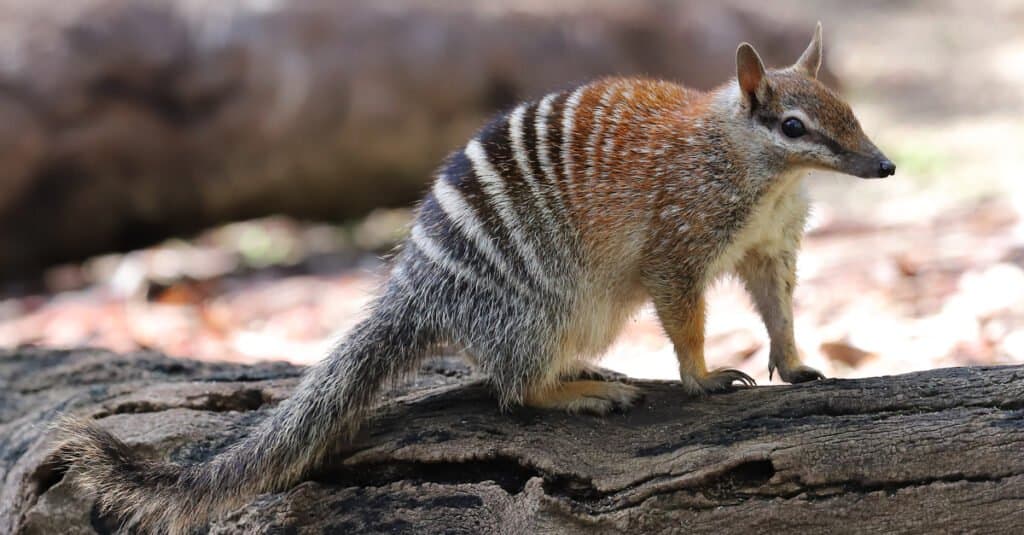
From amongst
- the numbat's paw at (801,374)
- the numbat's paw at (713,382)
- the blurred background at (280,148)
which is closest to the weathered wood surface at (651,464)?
the numbat's paw at (713,382)

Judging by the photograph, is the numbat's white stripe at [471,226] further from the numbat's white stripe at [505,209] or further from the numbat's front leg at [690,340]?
the numbat's front leg at [690,340]

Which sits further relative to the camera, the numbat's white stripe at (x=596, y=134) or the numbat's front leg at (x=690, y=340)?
Result: the numbat's white stripe at (x=596, y=134)

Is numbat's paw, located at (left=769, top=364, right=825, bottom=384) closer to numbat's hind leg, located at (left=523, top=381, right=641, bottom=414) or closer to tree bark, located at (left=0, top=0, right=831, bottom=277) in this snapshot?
numbat's hind leg, located at (left=523, top=381, right=641, bottom=414)

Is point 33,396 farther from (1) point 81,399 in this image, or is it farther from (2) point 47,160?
(2) point 47,160

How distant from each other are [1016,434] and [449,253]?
1740mm

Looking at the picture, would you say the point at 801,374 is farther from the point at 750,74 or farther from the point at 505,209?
the point at 505,209

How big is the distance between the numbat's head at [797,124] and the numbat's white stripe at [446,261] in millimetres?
965

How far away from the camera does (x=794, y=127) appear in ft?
10.6

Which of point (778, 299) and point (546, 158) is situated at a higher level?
point (546, 158)

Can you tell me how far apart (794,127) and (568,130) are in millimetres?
746

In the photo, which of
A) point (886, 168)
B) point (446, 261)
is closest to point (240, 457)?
point (446, 261)

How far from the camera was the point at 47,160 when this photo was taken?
291 inches

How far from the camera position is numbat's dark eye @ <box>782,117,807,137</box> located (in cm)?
322

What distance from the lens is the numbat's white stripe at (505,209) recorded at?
3.43 meters
